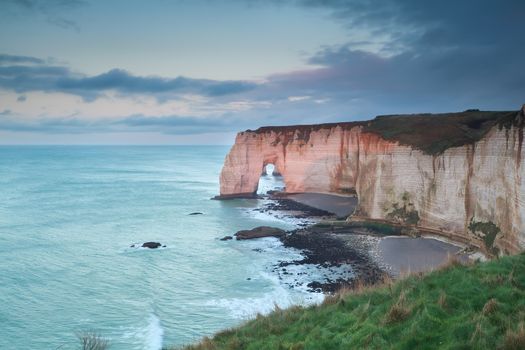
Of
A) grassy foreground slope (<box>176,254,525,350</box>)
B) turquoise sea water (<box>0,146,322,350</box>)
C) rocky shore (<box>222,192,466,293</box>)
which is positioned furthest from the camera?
rocky shore (<box>222,192,466,293</box>)

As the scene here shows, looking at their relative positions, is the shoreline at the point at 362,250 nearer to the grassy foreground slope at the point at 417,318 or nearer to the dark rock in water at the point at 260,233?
the dark rock in water at the point at 260,233

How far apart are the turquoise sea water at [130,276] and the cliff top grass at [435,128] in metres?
13.4

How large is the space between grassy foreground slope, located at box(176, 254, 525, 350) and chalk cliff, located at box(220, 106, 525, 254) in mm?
11988

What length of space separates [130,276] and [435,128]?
2676 centimetres

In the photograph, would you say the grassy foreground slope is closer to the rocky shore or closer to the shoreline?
the rocky shore

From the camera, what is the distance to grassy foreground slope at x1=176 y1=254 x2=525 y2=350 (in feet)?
23.7

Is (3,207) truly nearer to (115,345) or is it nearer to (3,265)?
(3,265)

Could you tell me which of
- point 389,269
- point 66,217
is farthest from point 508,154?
point 66,217

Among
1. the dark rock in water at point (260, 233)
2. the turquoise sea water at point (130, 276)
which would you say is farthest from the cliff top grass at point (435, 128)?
the turquoise sea water at point (130, 276)

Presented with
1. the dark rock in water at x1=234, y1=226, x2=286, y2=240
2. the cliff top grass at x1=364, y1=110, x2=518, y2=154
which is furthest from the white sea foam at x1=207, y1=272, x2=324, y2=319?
A: the cliff top grass at x1=364, y1=110, x2=518, y2=154

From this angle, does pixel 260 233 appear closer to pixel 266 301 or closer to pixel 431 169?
pixel 266 301

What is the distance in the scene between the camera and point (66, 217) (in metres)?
44.6

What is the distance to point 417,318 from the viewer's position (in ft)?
26.7

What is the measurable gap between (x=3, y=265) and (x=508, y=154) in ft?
105
